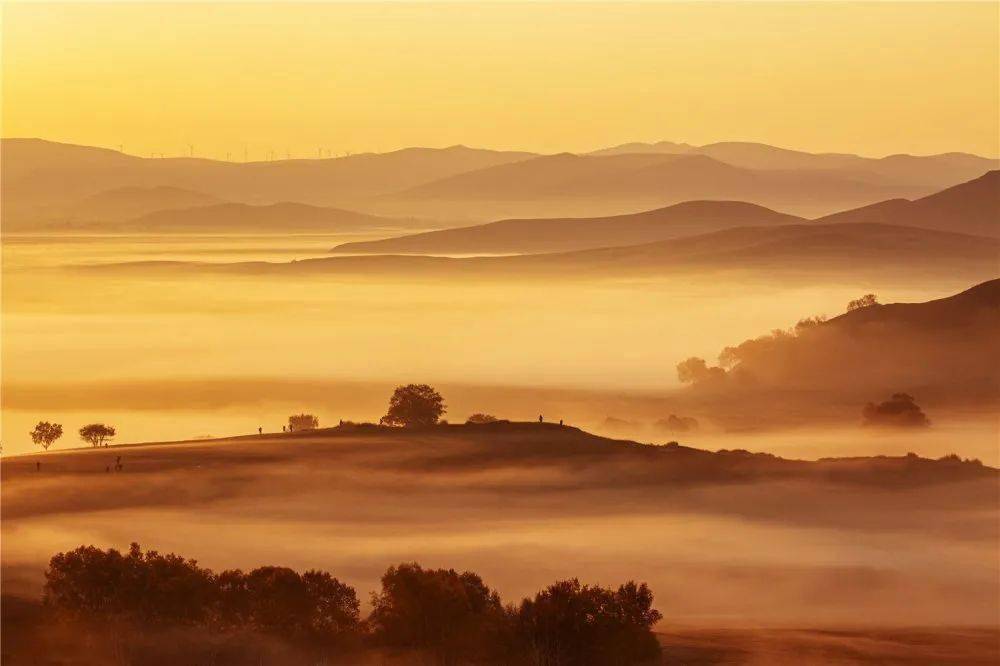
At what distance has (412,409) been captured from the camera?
117438mm

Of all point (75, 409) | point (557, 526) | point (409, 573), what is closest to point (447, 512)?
point (557, 526)

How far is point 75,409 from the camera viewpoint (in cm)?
Answer: 19812

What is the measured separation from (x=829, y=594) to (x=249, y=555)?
2631 cm

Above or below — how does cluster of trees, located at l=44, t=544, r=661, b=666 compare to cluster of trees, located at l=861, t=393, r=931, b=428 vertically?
below

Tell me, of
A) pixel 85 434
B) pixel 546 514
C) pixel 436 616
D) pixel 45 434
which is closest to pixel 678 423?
pixel 45 434

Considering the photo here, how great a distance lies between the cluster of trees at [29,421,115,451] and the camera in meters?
122

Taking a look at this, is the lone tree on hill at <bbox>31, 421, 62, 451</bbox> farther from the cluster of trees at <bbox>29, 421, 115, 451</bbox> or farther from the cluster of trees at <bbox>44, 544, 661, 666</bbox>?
the cluster of trees at <bbox>44, 544, 661, 666</bbox>

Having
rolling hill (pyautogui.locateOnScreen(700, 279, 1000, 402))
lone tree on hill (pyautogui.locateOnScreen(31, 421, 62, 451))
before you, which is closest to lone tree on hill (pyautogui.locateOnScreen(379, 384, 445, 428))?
lone tree on hill (pyautogui.locateOnScreen(31, 421, 62, 451))

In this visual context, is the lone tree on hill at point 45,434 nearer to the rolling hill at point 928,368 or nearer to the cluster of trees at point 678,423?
the cluster of trees at point 678,423

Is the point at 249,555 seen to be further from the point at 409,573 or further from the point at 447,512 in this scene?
the point at 409,573

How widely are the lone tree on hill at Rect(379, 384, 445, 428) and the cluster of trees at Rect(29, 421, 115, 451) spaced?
706 inches

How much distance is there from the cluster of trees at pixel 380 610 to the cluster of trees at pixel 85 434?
53.4 m

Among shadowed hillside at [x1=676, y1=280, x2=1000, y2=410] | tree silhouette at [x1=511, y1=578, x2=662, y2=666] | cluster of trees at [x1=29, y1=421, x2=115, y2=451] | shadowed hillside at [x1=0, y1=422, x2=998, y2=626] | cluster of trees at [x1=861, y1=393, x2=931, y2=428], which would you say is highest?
shadowed hillside at [x1=676, y1=280, x2=1000, y2=410]

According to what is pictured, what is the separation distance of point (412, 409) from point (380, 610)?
5433 cm
